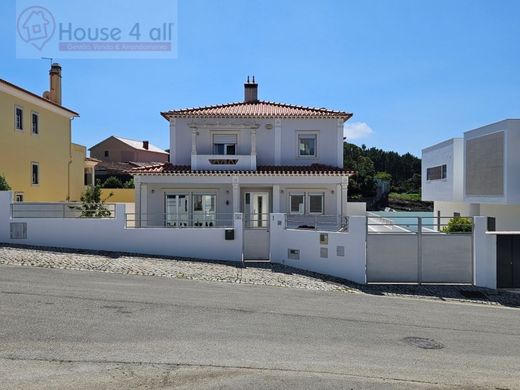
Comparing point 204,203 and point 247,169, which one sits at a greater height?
point 247,169

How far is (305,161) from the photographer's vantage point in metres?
26.2

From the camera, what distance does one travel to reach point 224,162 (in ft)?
81.8

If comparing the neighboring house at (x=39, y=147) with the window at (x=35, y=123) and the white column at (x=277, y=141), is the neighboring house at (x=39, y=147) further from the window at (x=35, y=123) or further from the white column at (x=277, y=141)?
the white column at (x=277, y=141)

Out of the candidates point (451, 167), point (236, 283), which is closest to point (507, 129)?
point (451, 167)

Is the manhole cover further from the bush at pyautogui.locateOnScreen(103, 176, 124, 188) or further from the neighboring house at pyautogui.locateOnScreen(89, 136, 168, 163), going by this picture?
the neighboring house at pyautogui.locateOnScreen(89, 136, 168, 163)

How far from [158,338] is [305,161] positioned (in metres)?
18.7

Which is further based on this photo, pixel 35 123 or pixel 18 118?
pixel 35 123

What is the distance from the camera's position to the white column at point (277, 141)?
2594 centimetres

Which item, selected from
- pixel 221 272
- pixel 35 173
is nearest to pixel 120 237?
pixel 221 272

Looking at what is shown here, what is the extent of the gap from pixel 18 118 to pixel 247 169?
12.9m

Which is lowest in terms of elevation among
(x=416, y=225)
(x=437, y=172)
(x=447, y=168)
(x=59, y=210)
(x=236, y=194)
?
(x=416, y=225)

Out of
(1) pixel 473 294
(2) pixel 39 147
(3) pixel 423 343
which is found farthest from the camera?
(2) pixel 39 147

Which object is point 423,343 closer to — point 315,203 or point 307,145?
point 315,203

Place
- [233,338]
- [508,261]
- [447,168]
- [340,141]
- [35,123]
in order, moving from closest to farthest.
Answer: [233,338]
[508,261]
[340,141]
[35,123]
[447,168]
